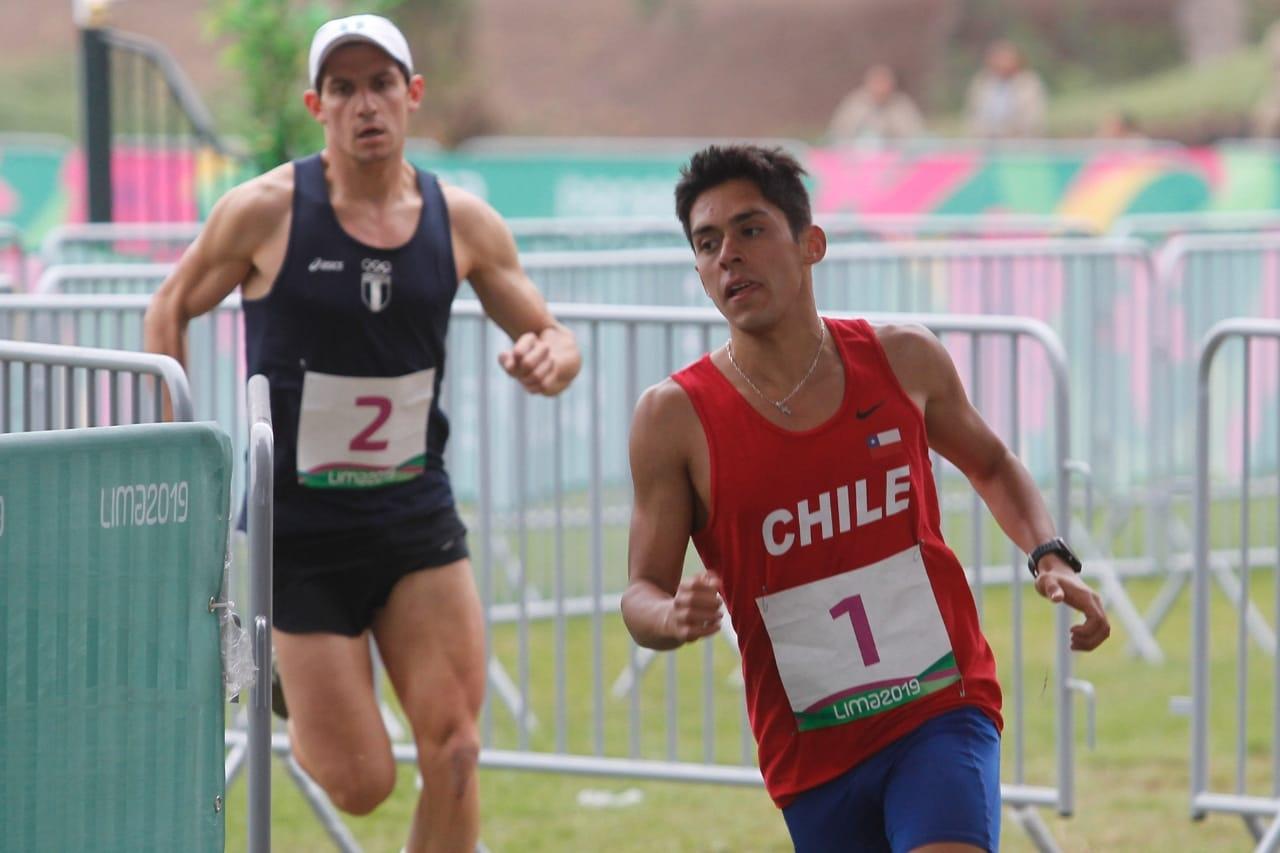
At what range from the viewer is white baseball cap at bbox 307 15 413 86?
5.42 m

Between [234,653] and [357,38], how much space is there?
6.42ft

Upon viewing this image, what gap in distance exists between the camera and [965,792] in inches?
158

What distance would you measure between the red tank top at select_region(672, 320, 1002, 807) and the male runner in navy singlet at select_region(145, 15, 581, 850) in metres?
1.32

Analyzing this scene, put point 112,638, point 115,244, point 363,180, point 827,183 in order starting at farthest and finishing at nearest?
1. point 827,183
2. point 115,244
3. point 363,180
4. point 112,638

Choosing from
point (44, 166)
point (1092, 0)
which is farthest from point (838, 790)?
point (1092, 0)

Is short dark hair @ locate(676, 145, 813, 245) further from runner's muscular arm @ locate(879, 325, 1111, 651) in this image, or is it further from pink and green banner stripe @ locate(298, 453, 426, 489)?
pink and green banner stripe @ locate(298, 453, 426, 489)

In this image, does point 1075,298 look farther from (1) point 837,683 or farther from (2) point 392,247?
(1) point 837,683

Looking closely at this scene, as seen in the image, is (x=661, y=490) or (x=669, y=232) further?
(x=669, y=232)

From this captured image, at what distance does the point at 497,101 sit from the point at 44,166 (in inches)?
1163

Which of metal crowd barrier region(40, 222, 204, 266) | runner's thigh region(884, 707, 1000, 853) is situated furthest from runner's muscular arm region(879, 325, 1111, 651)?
metal crowd barrier region(40, 222, 204, 266)

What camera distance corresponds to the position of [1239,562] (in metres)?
8.78

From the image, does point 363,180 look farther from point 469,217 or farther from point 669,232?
point 669,232

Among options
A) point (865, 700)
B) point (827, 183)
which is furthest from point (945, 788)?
point (827, 183)

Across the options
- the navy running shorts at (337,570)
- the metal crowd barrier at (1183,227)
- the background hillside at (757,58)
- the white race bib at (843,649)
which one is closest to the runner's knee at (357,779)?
the navy running shorts at (337,570)
